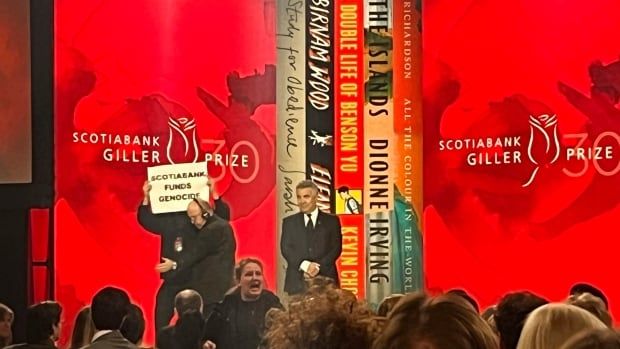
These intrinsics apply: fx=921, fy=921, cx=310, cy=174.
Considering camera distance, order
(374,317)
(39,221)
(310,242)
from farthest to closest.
Result: (310,242)
(39,221)
(374,317)

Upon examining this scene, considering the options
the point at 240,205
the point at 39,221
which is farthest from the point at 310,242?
the point at 39,221

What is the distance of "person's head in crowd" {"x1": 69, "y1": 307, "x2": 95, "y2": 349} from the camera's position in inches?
195

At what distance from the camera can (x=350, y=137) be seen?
6.07 metres

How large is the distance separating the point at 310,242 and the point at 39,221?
66.7 inches

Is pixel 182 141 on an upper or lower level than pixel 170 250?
upper

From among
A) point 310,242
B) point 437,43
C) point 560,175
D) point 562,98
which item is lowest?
point 310,242

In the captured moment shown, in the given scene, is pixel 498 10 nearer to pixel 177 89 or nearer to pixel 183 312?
pixel 177 89

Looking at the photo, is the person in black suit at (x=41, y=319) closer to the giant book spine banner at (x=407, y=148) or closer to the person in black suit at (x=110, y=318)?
the person in black suit at (x=110, y=318)

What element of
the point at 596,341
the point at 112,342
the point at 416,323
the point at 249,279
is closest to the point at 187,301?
the point at 249,279

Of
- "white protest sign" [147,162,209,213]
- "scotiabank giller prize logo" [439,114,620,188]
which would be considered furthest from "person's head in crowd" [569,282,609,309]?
"white protest sign" [147,162,209,213]

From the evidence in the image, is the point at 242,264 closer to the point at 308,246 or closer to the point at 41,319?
the point at 308,246

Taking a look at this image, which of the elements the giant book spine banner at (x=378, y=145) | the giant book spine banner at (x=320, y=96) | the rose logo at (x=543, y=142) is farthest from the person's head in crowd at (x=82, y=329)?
the rose logo at (x=543, y=142)

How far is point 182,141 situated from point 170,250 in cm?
71

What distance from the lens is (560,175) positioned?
5.81 meters
